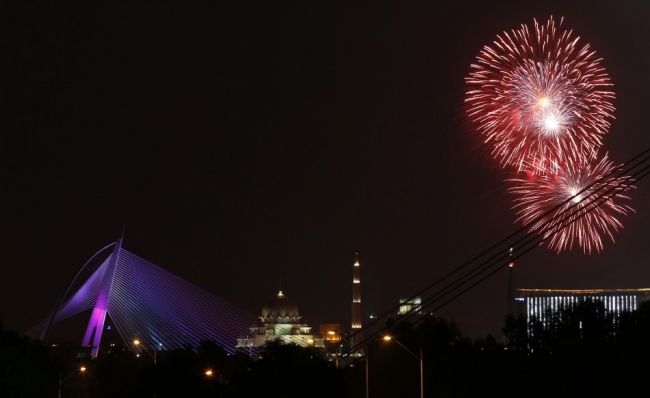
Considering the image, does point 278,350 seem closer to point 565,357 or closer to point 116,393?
point 565,357

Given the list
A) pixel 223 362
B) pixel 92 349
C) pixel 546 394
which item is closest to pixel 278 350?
pixel 546 394

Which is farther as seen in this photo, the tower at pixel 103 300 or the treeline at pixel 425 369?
the tower at pixel 103 300

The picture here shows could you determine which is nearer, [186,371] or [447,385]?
[447,385]

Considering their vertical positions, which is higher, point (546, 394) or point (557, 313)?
point (557, 313)

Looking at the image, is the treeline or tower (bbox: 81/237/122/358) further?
tower (bbox: 81/237/122/358)

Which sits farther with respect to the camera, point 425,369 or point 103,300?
point 103,300

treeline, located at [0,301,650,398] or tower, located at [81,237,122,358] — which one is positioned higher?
tower, located at [81,237,122,358]

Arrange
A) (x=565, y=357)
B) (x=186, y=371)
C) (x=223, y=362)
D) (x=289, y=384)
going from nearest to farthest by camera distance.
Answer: (x=565, y=357), (x=289, y=384), (x=186, y=371), (x=223, y=362)

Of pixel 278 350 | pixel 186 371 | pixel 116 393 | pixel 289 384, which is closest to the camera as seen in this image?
pixel 289 384

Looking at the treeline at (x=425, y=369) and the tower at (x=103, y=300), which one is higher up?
the tower at (x=103, y=300)
